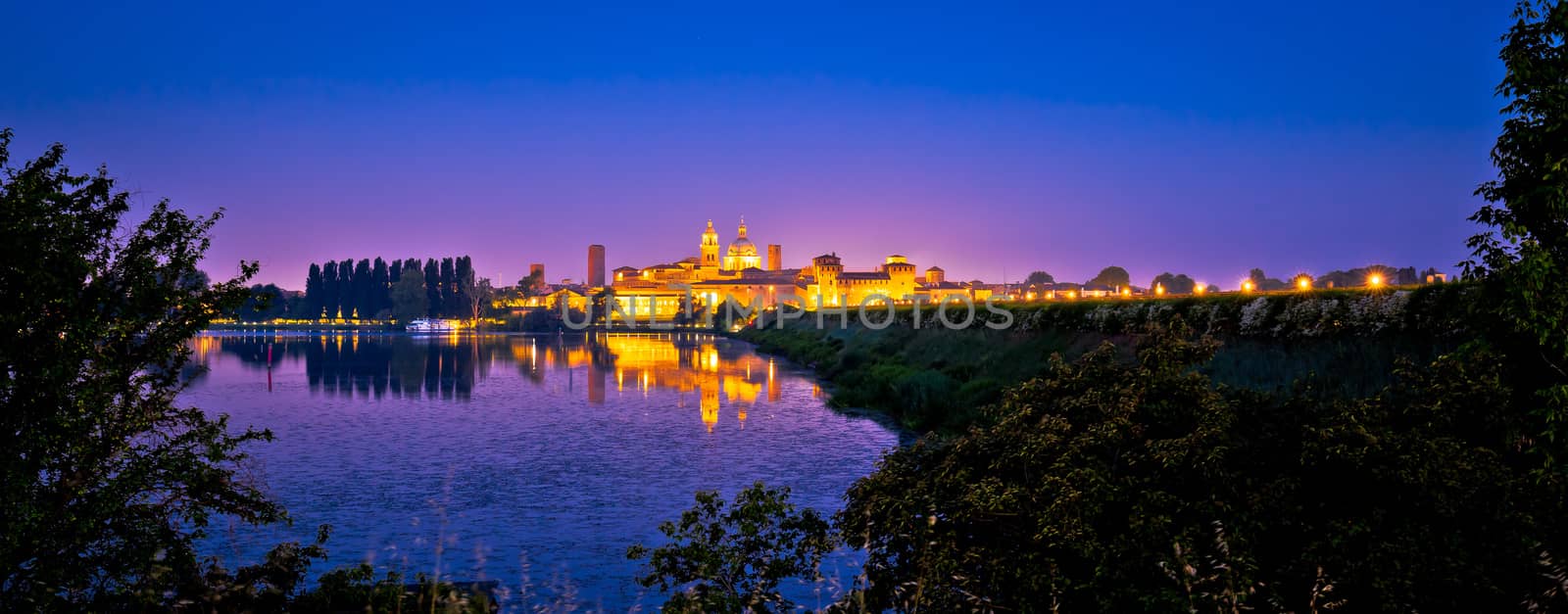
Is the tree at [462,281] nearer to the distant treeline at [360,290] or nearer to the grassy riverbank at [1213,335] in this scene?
the distant treeline at [360,290]

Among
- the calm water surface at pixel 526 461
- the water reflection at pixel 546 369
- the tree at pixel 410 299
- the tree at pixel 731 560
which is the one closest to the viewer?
the tree at pixel 731 560

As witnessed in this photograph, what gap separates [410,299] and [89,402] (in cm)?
14829

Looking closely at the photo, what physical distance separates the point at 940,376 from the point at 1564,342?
23.3m

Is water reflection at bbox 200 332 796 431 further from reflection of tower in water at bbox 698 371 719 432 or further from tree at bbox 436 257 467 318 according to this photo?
tree at bbox 436 257 467 318

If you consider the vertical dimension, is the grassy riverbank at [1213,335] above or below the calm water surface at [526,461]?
above

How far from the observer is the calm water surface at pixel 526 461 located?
43.5 ft

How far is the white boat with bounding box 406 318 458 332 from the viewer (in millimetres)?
135625

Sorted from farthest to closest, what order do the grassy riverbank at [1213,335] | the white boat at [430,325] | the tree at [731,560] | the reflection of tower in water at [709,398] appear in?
the white boat at [430,325], the reflection of tower in water at [709,398], the grassy riverbank at [1213,335], the tree at [731,560]

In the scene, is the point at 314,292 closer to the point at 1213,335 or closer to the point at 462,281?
the point at 462,281

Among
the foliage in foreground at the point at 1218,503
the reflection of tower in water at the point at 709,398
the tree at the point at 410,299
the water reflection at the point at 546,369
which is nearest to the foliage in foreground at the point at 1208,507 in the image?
the foliage in foreground at the point at 1218,503

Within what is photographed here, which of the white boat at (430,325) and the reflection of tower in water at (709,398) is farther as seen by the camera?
the white boat at (430,325)

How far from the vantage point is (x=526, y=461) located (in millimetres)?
21312

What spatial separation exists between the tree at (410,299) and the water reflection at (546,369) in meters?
70.0

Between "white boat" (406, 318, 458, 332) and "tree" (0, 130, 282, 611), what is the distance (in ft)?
430
